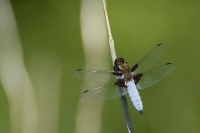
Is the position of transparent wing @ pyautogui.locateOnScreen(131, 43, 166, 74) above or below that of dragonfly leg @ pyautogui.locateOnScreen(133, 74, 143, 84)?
above

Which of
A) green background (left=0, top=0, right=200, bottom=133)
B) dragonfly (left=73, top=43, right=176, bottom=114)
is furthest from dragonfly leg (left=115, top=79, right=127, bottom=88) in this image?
green background (left=0, top=0, right=200, bottom=133)

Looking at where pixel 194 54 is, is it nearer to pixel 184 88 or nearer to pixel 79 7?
pixel 184 88

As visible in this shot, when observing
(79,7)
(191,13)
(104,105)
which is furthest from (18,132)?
(191,13)

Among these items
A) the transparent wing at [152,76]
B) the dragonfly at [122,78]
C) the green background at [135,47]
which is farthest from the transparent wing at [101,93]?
the green background at [135,47]

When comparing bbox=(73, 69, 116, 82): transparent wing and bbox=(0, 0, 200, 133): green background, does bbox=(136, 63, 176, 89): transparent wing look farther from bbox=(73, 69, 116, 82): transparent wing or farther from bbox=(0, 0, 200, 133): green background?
bbox=(0, 0, 200, 133): green background

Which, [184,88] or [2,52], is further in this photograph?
[2,52]

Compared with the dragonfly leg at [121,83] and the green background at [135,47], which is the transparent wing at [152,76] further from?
the green background at [135,47]
